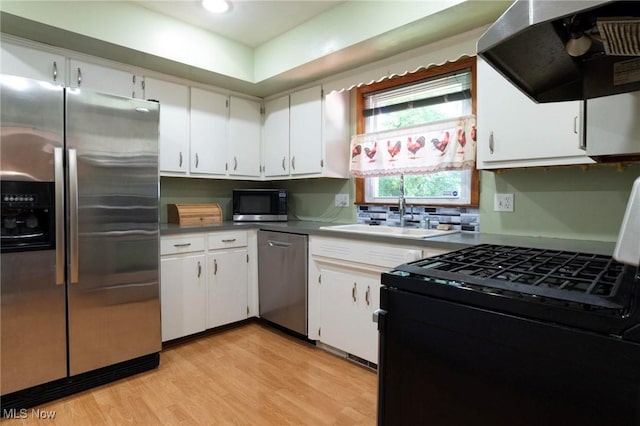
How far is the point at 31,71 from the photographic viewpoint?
2.20m

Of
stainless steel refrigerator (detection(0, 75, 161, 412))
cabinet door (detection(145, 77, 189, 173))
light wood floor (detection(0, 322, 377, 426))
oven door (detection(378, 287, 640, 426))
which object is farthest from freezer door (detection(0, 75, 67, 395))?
oven door (detection(378, 287, 640, 426))

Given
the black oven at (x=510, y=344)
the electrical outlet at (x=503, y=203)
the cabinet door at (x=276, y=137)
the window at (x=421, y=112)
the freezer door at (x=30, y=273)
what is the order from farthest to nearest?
1. the cabinet door at (x=276, y=137)
2. the window at (x=421, y=112)
3. the electrical outlet at (x=503, y=203)
4. the freezer door at (x=30, y=273)
5. the black oven at (x=510, y=344)

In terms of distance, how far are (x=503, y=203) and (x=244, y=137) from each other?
223 cm

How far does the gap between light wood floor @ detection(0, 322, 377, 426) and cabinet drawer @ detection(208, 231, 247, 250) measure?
75 cm

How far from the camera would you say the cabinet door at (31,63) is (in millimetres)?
2117

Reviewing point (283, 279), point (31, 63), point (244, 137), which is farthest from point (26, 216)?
point (244, 137)

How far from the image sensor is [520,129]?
179 centimetres

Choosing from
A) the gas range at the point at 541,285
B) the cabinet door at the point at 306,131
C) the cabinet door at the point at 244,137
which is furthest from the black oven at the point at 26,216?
the gas range at the point at 541,285

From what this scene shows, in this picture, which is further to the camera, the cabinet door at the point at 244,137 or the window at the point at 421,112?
the cabinet door at the point at 244,137

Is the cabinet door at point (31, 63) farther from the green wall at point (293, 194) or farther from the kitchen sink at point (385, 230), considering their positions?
the kitchen sink at point (385, 230)

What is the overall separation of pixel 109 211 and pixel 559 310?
2.16m

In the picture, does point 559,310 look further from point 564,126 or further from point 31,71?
point 31,71

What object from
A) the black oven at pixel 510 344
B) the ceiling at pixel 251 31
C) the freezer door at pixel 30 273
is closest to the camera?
the black oven at pixel 510 344

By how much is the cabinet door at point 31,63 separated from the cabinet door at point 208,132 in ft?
Result: 2.96
